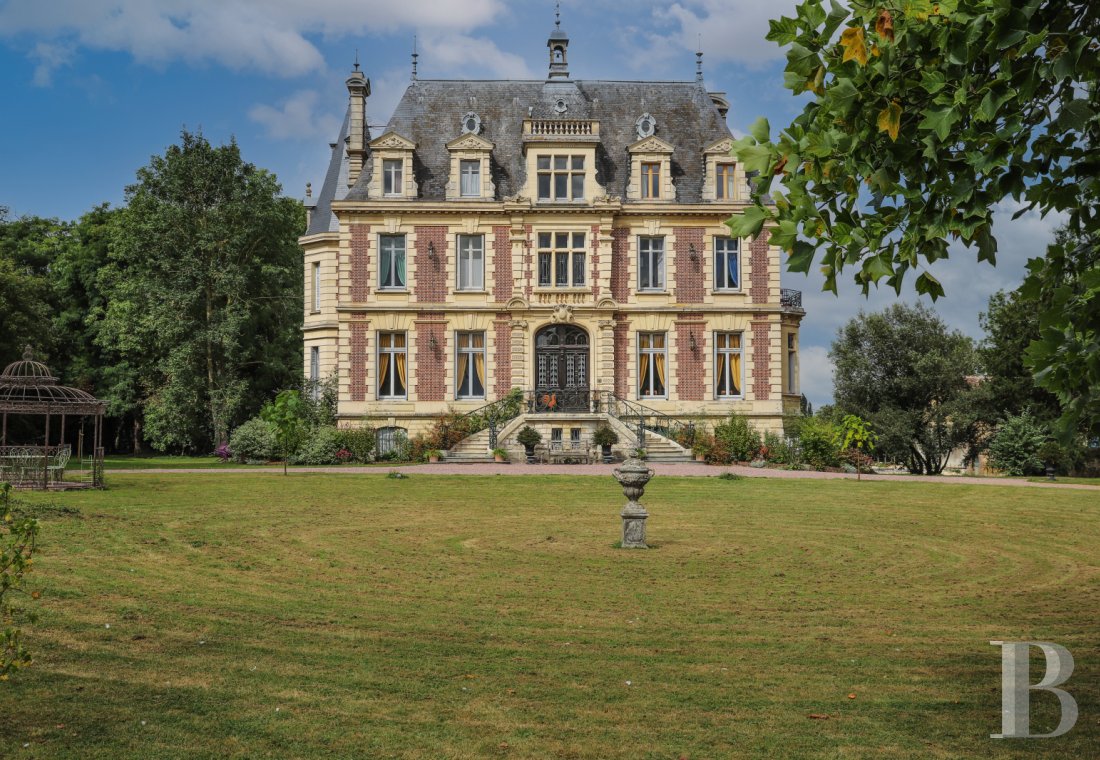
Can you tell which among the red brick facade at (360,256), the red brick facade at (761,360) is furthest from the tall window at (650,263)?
the red brick facade at (360,256)

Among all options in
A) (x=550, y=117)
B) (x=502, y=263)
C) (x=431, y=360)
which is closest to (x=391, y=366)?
(x=431, y=360)

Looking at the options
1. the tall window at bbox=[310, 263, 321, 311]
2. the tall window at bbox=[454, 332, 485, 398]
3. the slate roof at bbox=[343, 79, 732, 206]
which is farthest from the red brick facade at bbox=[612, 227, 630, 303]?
the tall window at bbox=[310, 263, 321, 311]

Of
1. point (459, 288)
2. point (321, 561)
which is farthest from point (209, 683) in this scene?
point (459, 288)

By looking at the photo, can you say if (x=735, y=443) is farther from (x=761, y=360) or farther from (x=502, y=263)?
(x=502, y=263)

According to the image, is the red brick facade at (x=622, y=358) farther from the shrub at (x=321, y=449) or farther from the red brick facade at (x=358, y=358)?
the shrub at (x=321, y=449)

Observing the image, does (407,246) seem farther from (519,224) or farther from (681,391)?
(681,391)

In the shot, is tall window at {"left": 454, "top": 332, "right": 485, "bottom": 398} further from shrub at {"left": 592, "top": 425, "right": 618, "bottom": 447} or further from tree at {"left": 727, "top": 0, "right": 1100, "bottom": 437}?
tree at {"left": 727, "top": 0, "right": 1100, "bottom": 437}

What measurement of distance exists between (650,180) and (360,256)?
11.3m

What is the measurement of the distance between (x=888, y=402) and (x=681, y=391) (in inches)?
354

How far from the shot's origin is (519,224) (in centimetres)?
3806

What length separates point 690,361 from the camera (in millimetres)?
38469

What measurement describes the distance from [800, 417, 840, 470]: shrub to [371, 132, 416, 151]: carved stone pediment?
17772mm

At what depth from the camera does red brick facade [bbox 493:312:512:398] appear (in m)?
38.0

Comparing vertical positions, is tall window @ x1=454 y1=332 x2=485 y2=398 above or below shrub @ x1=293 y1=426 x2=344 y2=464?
above
